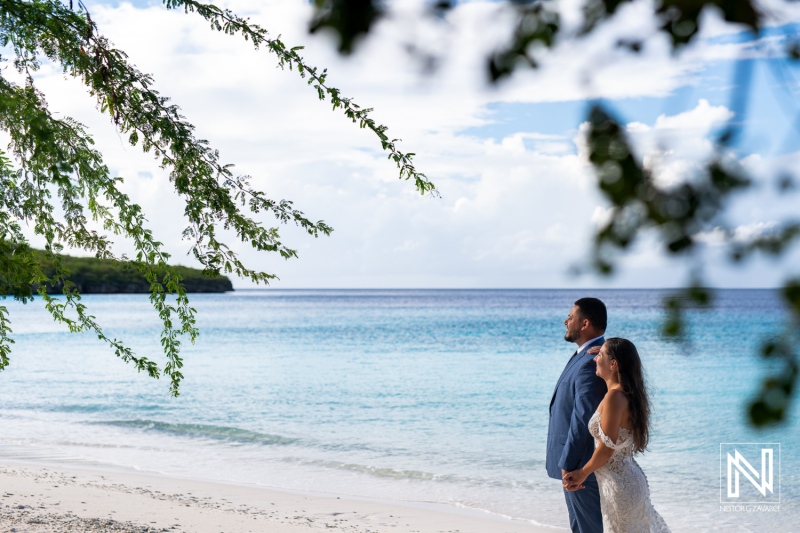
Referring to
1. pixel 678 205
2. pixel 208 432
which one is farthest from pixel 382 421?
pixel 678 205

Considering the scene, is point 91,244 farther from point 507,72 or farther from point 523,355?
point 523,355

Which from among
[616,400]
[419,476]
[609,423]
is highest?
[616,400]

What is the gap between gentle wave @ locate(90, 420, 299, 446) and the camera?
16562mm

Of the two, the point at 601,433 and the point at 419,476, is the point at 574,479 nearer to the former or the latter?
the point at 601,433

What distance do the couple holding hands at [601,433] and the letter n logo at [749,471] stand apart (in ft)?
23.2

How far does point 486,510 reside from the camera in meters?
10.5

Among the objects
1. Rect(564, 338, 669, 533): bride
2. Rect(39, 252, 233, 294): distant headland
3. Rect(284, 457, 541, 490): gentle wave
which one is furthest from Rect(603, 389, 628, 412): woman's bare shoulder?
Rect(39, 252, 233, 294): distant headland

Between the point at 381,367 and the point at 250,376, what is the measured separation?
17.2 feet

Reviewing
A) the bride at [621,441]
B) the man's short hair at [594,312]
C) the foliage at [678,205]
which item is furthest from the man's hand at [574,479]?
the foliage at [678,205]

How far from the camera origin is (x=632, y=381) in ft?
16.5

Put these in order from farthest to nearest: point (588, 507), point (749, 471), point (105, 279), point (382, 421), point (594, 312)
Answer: point (105, 279) < point (382, 421) < point (749, 471) < point (594, 312) < point (588, 507)

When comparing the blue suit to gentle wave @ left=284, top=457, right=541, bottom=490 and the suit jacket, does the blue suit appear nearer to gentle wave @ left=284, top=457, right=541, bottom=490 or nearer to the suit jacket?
the suit jacket

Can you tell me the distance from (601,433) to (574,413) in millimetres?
303

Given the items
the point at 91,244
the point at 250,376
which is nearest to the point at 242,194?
the point at 91,244
